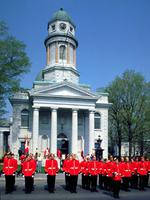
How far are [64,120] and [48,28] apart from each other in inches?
686

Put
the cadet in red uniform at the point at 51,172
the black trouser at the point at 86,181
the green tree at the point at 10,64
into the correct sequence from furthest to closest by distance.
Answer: the green tree at the point at 10,64, the black trouser at the point at 86,181, the cadet in red uniform at the point at 51,172

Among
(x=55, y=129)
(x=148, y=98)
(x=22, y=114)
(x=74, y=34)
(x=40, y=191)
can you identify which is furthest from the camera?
(x=74, y=34)

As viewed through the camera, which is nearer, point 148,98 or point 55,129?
point 55,129

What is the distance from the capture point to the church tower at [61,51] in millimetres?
52625

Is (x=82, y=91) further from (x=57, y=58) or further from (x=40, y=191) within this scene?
(x=40, y=191)

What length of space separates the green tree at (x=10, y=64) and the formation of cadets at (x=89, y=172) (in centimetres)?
2049

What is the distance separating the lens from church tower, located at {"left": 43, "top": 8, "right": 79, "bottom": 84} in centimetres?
5262

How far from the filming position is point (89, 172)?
63.2 feet

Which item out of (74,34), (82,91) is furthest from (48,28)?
(82,91)

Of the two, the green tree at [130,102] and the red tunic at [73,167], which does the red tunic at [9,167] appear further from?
the green tree at [130,102]

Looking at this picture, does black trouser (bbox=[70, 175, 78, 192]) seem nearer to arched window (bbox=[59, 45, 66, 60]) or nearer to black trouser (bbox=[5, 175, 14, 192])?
black trouser (bbox=[5, 175, 14, 192])

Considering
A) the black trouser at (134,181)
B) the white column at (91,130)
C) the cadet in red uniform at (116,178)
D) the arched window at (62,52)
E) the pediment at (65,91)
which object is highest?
the arched window at (62,52)

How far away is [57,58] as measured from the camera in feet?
174

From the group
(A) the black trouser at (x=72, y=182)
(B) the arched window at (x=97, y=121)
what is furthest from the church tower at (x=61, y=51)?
(A) the black trouser at (x=72, y=182)
